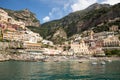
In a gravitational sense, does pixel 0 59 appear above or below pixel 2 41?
below

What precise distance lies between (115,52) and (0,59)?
255ft

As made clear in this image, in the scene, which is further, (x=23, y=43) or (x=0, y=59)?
(x=23, y=43)

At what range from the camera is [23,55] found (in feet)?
491

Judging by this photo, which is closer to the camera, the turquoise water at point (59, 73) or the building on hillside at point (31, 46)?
the turquoise water at point (59, 73)

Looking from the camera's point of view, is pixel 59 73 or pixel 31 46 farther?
pixel 31 46

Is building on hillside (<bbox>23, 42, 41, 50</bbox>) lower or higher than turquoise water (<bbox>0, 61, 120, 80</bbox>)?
higher

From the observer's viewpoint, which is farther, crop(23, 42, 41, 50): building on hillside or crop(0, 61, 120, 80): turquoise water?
crop(23, 42, 41, 50): building on hillside

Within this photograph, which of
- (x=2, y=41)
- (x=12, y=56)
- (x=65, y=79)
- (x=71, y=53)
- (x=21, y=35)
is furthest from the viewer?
Answer: (x=21, y=35)


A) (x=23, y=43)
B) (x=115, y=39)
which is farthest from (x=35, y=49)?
(x=115, y=39)

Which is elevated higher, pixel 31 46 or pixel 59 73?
pixel 31 46

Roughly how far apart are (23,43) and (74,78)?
11942 cm

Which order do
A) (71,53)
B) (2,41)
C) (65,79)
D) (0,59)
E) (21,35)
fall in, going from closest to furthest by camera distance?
(65,79)
(0,59)
(2,41)
(71,53)
(21,35)

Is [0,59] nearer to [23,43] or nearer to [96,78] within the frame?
[23,43]

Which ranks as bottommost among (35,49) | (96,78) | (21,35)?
(96,78)
